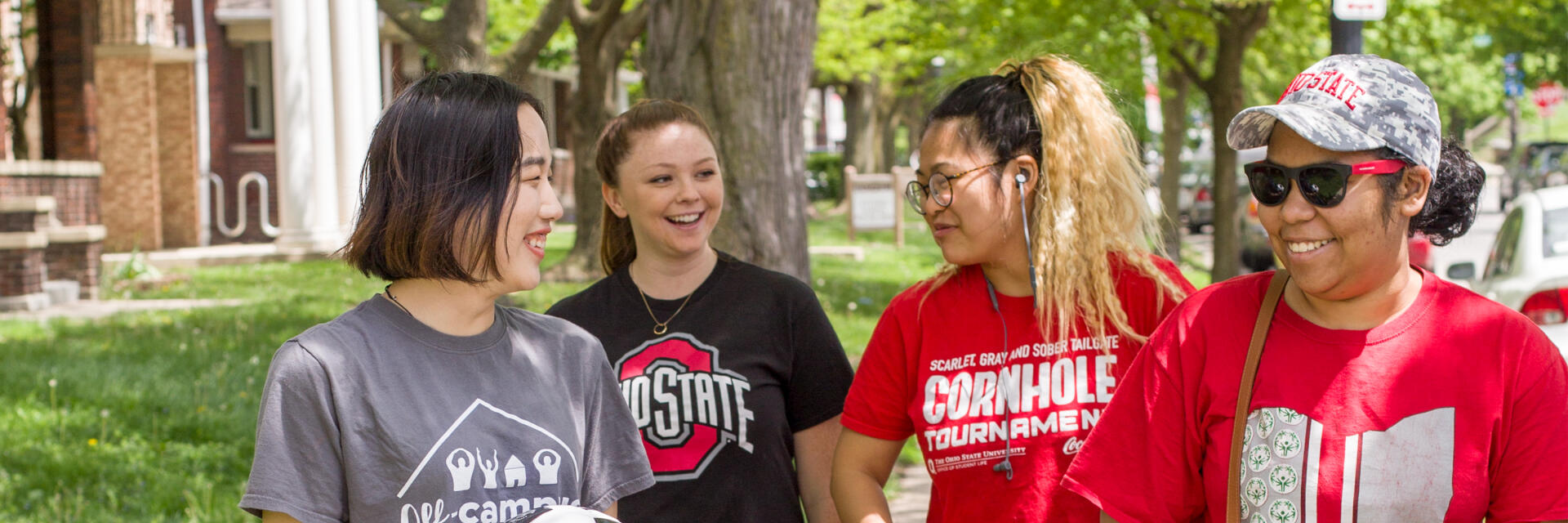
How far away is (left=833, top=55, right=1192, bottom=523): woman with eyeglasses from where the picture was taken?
2822 millimetres

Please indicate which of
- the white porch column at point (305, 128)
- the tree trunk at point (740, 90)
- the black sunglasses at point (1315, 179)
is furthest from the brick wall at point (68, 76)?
the black sunglasses at point (1315, 179)

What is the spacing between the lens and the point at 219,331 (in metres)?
9.53

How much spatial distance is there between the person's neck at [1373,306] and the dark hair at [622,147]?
1595 millimetres

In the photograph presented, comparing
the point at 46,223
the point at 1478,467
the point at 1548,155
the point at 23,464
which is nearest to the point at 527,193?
the point at 1478,467

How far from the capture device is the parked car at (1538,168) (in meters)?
37.4

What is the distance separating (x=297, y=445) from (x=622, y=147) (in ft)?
4.86

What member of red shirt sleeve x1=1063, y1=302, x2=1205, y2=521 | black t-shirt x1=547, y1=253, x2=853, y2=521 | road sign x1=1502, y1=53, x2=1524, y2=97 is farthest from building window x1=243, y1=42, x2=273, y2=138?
road sign x1=1502, y1=53, x2=1524, y2=97

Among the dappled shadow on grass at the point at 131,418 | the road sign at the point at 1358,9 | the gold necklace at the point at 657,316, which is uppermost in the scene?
the road sign at the point at 1358,9

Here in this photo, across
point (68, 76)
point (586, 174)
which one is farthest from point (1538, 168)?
point (68, 76)

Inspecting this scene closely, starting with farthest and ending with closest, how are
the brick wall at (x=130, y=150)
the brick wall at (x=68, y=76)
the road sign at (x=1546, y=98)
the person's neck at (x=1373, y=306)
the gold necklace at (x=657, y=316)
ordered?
the road sign at (x=1546, y=98), the brick wall at (x=130, y=150), the brick wall at (x=68, y=76), the gold necklace at (x=657, y=316), the person's neck at (x=1373, y=306)

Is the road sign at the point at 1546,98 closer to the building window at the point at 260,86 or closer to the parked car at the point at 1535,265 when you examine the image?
the building window at the point at 260,86

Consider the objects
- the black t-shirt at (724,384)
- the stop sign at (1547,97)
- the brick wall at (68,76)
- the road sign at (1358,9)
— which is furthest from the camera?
the stop sign at (1547,97)

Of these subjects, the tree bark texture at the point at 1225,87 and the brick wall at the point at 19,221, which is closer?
the brick wall at the point at 19,221

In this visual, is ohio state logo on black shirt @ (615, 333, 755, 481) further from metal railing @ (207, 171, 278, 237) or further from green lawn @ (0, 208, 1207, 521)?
metal railing @ (207, 171, 278, 237)
